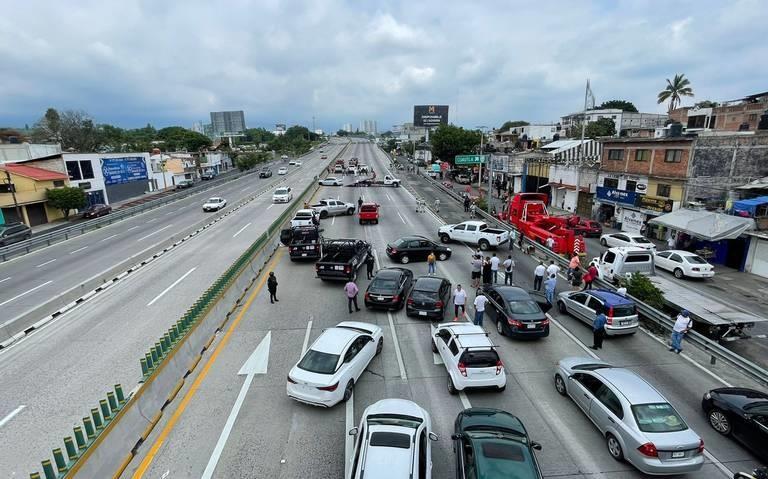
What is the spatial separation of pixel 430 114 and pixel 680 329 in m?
121

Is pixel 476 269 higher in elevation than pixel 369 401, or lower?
higher

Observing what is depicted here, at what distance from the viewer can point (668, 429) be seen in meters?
7.89

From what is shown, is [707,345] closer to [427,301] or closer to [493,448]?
[427,301]

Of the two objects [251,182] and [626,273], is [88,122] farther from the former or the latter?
[626,273]

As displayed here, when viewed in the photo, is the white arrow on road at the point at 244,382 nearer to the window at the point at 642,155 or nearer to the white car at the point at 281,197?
the window at the point at 642,155

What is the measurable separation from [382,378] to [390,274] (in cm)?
596

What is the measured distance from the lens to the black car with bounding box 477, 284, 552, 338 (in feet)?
43.2

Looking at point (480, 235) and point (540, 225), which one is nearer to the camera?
point (480, 235)

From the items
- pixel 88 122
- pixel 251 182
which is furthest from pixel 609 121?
pixel 88 122

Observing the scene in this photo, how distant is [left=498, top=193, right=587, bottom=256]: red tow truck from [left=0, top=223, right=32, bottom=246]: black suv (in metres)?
38.2

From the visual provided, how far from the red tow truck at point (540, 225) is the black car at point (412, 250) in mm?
7089

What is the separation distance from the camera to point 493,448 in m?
7.14

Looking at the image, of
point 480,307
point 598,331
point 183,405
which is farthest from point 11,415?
point 598,331

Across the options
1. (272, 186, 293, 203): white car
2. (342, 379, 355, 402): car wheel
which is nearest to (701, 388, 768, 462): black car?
(342, 379, 355, 402): car wheel
